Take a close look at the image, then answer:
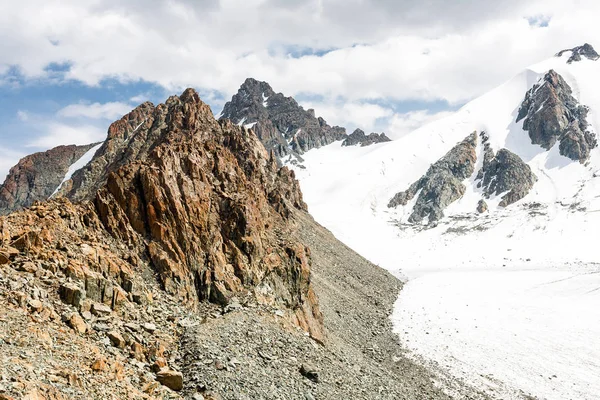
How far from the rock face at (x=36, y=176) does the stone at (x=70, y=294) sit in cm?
13203

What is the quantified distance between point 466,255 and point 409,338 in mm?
Result: 94675

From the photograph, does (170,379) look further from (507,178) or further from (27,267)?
(507,178)

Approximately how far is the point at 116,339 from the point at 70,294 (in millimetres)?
3053

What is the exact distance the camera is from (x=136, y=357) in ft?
61.1

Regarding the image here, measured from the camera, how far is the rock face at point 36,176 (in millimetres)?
136125

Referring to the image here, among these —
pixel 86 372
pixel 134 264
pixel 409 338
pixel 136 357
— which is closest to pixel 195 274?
pixel 134 264

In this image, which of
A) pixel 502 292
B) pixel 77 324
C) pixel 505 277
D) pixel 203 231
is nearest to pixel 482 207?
pixel 505 277

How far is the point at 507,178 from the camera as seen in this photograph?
182 meters

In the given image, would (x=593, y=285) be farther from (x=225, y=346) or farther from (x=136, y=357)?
(x=136, y=357)

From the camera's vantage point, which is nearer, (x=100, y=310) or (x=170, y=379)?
(x=170, y=379)

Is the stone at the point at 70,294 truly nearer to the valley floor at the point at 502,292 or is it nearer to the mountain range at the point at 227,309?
the mountain range at the point at 227,309

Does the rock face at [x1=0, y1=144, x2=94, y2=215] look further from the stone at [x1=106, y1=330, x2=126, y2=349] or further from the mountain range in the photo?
the stone at [x1=106, y1=330, x2=126, y2=349]

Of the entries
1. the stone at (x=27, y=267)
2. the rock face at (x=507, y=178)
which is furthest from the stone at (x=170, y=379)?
the rock face at (x=507, y=178)

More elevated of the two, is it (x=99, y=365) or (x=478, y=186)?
(x=478, y=186)
